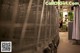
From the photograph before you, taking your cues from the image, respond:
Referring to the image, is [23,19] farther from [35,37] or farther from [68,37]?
[68,37]

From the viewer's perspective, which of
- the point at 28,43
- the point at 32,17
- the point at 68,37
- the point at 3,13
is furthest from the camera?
the point at 68,37

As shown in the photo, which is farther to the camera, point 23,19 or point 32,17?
point 32,17

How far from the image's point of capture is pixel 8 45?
5.99 ft

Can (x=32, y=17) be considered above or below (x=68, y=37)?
above

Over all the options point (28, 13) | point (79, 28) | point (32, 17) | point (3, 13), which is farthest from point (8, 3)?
point (79, 28)

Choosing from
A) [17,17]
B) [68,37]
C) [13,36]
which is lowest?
[68,37]

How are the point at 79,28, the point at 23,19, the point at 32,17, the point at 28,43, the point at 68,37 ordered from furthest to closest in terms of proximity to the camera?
the point at 68,37 < the point at 79,28 < the point at 32,17 < the point at 28,43 < the point at 23,19

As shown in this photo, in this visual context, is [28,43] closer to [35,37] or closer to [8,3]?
[35,37]

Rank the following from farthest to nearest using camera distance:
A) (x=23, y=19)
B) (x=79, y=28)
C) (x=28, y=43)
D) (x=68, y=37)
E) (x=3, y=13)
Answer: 1. (x=68, y=37)
2. (x=79, y=28)
3. (x=28, y=43)
4. (x=23, y=19)
5. (x=3, y=13)

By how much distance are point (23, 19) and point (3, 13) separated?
0.34 meters

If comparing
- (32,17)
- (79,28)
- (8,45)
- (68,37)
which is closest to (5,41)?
(8,45)

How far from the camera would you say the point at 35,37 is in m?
2.56

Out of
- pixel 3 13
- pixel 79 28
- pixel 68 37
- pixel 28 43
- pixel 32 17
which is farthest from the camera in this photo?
pixel 68 37

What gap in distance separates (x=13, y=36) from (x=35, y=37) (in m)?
0.69
